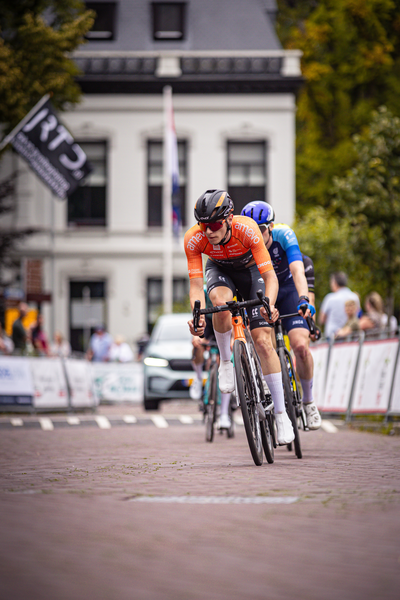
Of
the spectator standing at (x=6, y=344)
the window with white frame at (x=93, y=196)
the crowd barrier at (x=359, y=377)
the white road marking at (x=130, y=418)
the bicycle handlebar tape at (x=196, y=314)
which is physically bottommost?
the white road marking at (x=130, y=418)

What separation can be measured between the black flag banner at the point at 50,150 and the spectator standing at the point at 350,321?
1199cm

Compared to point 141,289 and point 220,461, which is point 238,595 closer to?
point 220,461

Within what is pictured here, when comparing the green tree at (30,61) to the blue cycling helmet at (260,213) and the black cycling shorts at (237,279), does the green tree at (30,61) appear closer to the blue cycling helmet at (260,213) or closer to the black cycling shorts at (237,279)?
the blue cycling helmet at (260,213)

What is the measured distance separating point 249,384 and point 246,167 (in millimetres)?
30131

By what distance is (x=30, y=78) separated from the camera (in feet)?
100

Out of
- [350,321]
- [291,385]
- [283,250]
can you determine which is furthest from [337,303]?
[291,385]

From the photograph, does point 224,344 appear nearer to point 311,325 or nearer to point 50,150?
point 311,325

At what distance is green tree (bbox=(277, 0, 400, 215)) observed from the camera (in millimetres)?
38688

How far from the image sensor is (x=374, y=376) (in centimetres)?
1360

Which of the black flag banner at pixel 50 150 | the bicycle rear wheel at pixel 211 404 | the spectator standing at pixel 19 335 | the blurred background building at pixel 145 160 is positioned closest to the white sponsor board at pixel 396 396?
the bicycle rear wheel at pixel 211 404

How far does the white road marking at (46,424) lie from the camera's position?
14.4m

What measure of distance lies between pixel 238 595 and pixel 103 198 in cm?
3444

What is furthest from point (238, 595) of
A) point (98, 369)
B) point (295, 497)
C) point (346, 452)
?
point (98, 369)

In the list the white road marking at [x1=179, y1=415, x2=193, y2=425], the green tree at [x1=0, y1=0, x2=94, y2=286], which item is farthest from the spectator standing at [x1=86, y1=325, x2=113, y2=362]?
the white road marking at [x1=179, y1=415, x2=193, y2=425]
